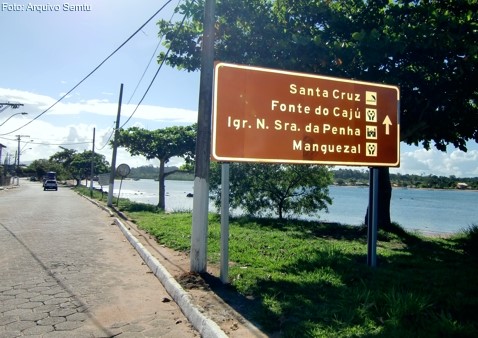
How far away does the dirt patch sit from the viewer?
4266mm

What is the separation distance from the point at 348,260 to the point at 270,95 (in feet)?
12.9

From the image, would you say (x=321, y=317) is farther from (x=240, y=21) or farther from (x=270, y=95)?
(x=240, y=21)

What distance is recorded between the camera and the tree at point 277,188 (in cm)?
1878

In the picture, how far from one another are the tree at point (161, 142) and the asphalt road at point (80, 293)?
52.2ft

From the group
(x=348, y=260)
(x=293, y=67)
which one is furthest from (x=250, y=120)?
(x=293, y=67)

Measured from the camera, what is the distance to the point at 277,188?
19.5 metres

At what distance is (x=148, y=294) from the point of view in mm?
5797

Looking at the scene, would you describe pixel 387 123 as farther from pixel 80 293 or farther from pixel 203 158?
pixel 80 293

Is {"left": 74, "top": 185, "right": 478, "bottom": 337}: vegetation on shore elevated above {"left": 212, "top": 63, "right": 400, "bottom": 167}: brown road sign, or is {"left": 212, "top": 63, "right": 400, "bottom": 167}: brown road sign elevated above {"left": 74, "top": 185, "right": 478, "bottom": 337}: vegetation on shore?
{"left": 212, "top": 63, "right": 400, "bottom": 167}: brown road sign

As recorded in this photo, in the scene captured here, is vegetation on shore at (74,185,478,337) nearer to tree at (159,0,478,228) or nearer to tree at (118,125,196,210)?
tree at (159,0,478,228)

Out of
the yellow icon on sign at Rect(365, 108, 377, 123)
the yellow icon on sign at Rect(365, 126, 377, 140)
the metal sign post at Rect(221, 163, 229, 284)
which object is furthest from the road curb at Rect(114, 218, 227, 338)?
the yellow icon on sign at Rect(365, 108, 377, 123)

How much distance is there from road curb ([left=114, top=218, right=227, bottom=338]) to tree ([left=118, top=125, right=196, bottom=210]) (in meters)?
17.7

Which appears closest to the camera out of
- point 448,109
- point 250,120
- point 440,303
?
point 440,303

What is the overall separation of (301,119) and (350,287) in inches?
119
